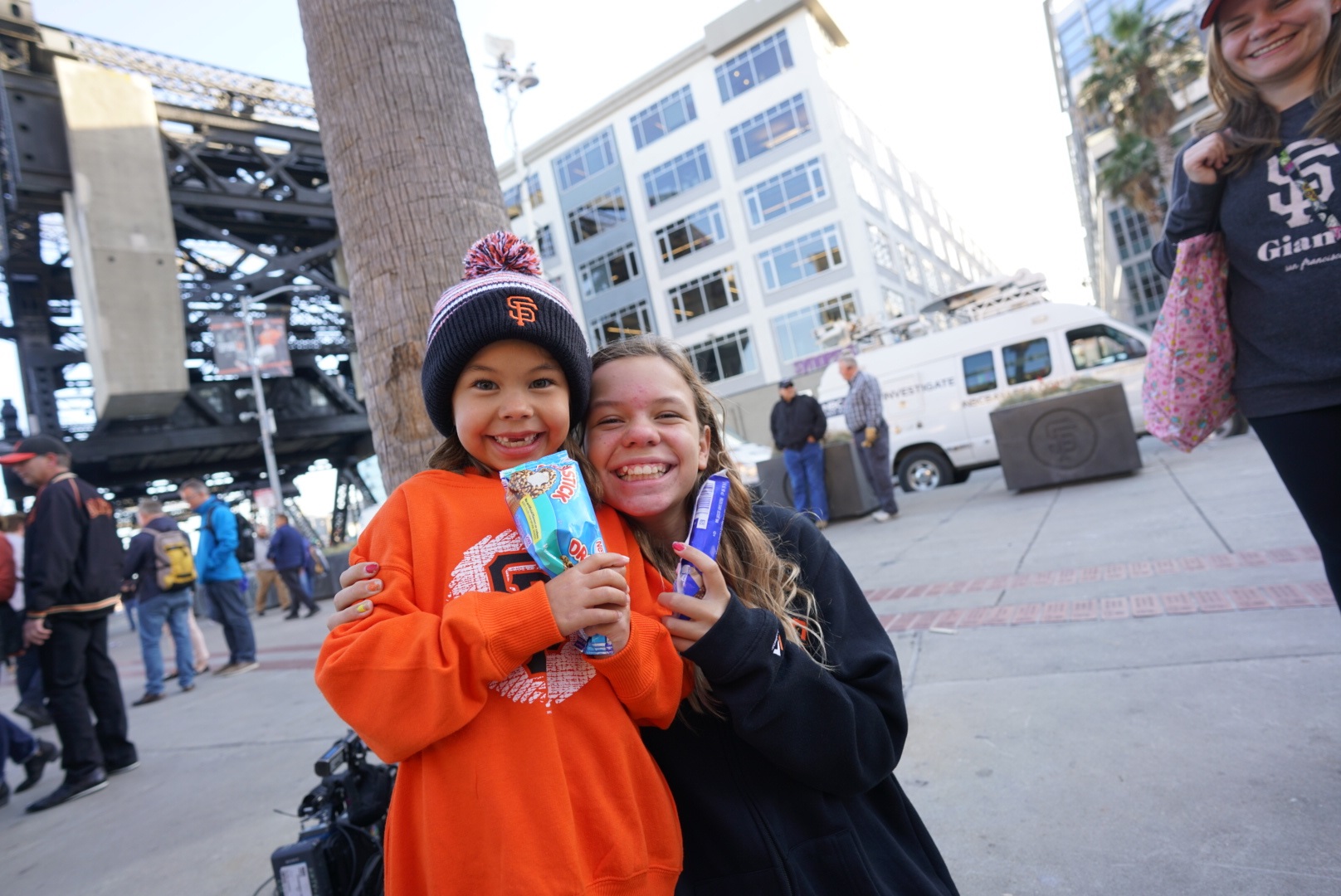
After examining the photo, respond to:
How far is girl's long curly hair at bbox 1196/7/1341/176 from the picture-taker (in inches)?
67.6

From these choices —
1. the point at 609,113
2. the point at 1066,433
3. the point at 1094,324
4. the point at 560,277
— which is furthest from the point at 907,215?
the point at 1066,433

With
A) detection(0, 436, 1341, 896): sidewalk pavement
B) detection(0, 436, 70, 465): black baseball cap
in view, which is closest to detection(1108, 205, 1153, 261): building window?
detection(0, 436, 1341, 896): sidewalk pavement

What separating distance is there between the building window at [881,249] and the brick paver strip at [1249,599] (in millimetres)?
27176

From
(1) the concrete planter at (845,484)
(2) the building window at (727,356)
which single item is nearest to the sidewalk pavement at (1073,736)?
(1) the concrete planter at (845,484)

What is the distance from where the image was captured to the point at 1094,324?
10.4m

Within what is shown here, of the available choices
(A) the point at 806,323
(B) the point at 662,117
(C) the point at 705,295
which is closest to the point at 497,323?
(A) the point at 806,323

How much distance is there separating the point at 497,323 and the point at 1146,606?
359cm

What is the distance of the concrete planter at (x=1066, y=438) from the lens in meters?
7.68

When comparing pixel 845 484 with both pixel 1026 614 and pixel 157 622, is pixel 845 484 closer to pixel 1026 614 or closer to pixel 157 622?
pixel 1026 614

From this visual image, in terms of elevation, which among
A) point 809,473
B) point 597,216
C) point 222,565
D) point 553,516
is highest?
point 597,216

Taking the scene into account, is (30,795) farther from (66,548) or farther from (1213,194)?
(1213,194)

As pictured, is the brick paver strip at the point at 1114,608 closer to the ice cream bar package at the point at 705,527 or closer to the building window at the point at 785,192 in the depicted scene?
the ice cream bar package at the point at 705,527

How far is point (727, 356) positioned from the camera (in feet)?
106

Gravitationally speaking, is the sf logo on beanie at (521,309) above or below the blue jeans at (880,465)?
above
